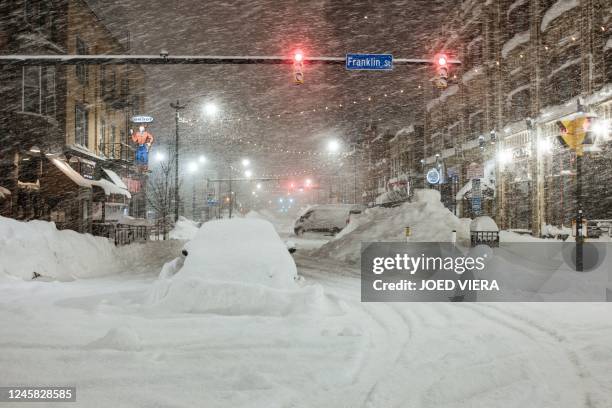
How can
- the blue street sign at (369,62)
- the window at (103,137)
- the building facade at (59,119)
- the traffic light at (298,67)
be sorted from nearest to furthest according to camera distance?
the blue street sign at (369,62), the traffic light at (298,67), the building facade at (59,119), the window at (103,137)

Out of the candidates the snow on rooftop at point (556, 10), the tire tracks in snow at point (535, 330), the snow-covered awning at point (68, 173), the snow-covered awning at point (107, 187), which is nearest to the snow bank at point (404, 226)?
the tire tracks in snow at point (535, 330)

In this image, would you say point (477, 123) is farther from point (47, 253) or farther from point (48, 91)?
point (47, 253)

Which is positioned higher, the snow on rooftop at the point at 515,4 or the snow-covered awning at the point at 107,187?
the snow on rooftop at the point at 515,4

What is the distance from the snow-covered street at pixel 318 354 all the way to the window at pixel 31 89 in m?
17.2

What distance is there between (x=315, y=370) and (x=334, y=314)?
10.3 feet

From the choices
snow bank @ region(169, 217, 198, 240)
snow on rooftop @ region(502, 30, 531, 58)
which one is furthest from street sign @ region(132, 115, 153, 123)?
snow on rooftop @ region(502, 30, 531, 58)

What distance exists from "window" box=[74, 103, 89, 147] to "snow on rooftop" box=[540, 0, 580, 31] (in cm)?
2686

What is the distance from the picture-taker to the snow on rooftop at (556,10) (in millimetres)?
25766

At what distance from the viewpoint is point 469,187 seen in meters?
37.8

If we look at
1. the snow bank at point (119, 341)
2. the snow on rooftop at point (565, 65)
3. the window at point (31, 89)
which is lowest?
the snow bank at point (119, 341)

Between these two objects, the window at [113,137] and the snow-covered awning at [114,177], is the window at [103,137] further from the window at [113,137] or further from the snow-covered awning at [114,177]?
the snow-covered awning at [114,177]

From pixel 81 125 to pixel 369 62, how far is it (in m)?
22.2

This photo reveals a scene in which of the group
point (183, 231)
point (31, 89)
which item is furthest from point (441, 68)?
point (183, 231)

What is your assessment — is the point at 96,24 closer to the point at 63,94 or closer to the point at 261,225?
the point at 63,94
